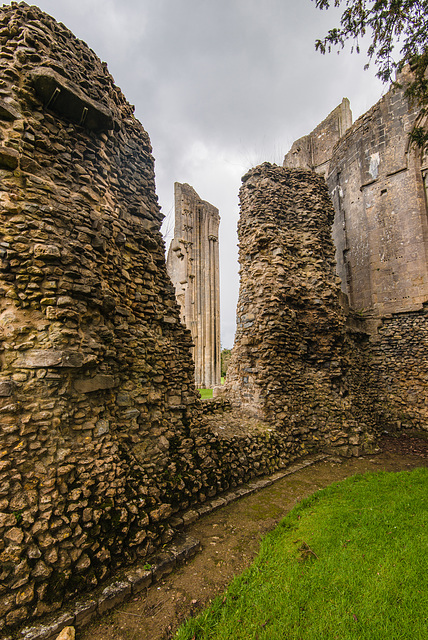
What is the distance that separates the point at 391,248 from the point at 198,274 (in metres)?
10.7

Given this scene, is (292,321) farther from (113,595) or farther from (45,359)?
(113,595)

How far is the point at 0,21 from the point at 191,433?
6550mm

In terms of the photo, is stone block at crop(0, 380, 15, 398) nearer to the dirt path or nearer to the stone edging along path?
the stone edging along path

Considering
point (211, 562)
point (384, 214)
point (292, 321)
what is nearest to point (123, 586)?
point (211, 562)

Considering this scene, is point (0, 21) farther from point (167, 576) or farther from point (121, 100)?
point (167, 576)

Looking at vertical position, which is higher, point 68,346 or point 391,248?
point 391,248

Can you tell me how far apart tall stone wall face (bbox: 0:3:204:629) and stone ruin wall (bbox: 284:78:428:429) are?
871 centimetres

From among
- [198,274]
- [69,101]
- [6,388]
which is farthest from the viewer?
[198,274]

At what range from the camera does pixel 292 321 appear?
813cm

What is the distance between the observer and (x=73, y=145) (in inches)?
163

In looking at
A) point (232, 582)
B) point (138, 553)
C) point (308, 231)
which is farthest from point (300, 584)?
point (308, 231)

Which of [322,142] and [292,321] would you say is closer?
[292,321]

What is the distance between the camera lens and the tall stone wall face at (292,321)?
7.71 m

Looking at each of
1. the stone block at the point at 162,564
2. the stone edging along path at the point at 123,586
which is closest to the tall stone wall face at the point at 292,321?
the stone edging along path at the point at 123,586
